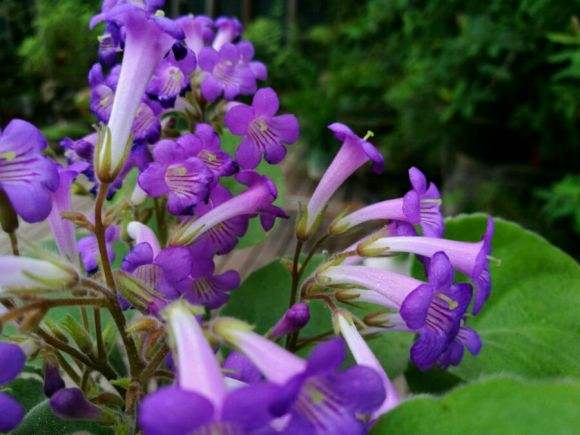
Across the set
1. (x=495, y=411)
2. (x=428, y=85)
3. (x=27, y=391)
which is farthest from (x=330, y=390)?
(x=428, y=85)

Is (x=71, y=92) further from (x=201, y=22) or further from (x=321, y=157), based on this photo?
(x=201, y=22)

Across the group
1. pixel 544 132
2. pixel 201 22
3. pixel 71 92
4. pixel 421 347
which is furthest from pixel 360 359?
pixel 71 92

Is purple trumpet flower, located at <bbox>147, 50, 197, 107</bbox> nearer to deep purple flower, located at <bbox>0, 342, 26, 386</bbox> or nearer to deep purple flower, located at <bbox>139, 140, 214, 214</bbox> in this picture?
deep purple flower, located at <bbox>139, 140, 214, 214</bbox>

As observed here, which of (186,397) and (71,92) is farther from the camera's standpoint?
(71,92)

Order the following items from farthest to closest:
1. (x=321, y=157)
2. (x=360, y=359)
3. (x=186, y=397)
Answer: (x=321, y=157) → (x=360, y=359) → (x=186, y=397)

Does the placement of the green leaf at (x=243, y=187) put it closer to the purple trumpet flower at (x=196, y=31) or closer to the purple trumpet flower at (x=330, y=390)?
the purple trumpet flower at (x=196, y=31)

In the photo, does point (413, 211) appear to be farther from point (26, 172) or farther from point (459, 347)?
point (26, 172)
